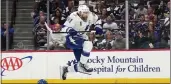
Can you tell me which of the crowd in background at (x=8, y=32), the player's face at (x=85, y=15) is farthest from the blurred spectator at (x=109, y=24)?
the crowd in background at (x=8, y=32)

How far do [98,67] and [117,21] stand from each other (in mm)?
889

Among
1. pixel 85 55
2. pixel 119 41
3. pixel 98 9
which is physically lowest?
pixel 85 55

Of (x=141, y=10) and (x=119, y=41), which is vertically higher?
(x=141, y=10)

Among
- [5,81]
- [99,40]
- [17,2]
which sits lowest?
[5,81]

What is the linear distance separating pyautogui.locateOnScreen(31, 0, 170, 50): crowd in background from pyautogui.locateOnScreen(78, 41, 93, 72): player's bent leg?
0.11 m

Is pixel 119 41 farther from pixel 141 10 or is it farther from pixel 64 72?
pixel 64 72

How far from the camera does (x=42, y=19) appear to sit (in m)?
10.8

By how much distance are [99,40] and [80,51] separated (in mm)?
421

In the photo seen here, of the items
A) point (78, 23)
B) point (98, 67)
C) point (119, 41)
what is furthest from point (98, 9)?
point (98, 67)

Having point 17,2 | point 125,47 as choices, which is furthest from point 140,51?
point 17,2

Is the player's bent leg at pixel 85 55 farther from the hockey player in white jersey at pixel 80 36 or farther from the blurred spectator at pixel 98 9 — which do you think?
the blurred spectator at pixel 98 9

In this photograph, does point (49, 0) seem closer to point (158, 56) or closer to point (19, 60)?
point (19, 60)

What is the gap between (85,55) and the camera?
1062cm

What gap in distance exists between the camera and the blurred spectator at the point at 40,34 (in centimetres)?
1062
